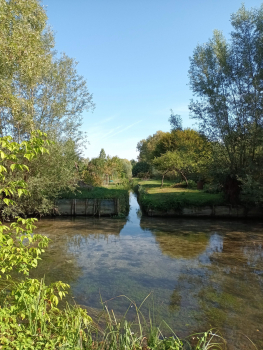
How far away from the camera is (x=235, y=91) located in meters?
14.2

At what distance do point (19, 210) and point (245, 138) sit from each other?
11470mm

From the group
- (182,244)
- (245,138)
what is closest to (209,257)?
(182,244)

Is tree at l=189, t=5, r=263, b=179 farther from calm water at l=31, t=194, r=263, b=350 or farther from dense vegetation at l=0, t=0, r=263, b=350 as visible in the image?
calm water at l=31, t=194, r=263, b=350

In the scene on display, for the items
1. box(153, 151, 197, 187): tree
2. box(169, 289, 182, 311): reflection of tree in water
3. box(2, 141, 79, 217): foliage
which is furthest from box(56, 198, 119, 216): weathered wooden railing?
box(169, 289, 182, 311): reflection of tree in water

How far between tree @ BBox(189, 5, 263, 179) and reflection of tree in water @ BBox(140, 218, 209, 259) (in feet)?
15.2

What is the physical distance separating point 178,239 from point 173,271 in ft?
11.0

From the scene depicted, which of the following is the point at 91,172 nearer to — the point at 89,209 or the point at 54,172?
the point at 89,209

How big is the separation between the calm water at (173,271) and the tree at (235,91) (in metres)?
3.95

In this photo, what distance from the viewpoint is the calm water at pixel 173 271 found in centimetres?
478

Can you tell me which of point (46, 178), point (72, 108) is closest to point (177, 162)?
point (72, 108)

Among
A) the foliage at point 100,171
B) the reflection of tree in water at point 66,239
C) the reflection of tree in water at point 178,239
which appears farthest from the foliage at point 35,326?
the foliage at point 100,171

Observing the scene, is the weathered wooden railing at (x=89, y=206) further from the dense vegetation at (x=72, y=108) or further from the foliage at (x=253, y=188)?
the foliage at (x=253, y=188)

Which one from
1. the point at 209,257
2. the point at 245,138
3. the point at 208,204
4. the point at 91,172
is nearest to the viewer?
the point at 209,257

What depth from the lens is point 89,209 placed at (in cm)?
1497
